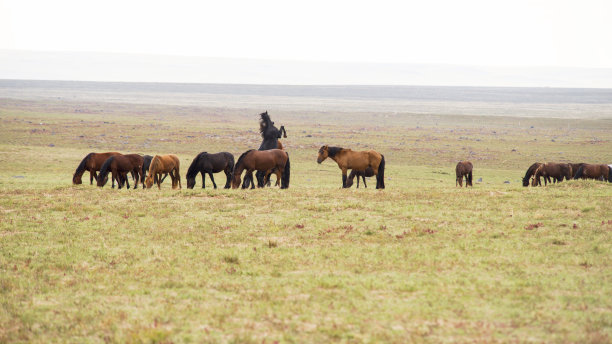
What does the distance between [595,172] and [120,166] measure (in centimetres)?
2357

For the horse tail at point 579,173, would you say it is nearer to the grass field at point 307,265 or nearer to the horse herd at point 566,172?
the horse herd at point 566,172

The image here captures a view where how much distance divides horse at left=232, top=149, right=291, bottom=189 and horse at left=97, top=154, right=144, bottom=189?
196 inches

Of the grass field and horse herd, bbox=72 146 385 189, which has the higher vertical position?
Result: horse herd, bbox=72 146 385 189

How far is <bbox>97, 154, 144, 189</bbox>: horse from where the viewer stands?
23.1 m

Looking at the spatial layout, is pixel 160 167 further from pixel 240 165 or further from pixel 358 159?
pixel 358 159

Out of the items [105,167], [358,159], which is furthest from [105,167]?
[358,159]

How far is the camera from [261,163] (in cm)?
2209

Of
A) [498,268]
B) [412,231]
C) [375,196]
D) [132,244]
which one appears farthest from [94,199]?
[498,268]

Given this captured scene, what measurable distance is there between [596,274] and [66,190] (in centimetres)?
1802

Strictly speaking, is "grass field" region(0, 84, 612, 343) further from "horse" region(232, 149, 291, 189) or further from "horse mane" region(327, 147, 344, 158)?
"horse mane" region(327, 147, 344, 158)

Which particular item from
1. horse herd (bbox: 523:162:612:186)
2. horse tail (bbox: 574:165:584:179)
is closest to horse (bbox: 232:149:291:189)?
horse herd (bbox: 523:162:612:186)

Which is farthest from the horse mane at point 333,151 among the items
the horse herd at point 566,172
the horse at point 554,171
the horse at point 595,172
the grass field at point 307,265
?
the horse at point 595,172

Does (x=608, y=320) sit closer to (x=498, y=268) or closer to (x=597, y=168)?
(x=498, y=268)

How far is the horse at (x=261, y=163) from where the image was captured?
2188cm
